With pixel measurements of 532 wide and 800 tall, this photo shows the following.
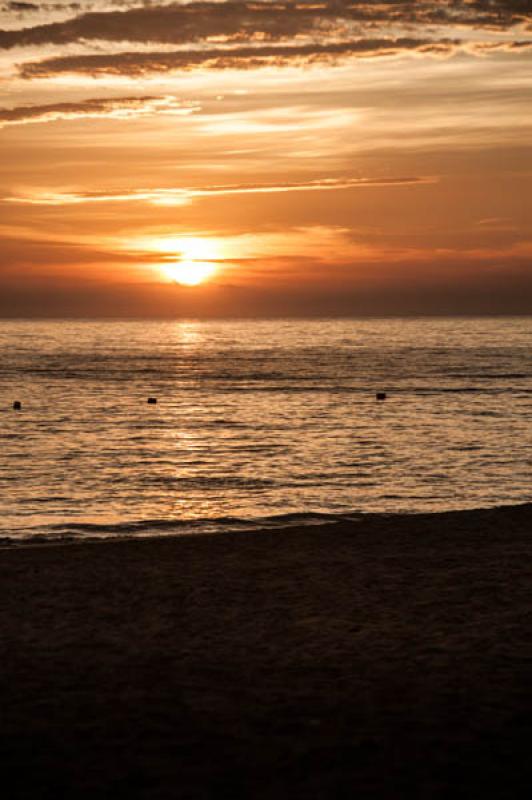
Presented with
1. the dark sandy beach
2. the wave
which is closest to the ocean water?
the wave

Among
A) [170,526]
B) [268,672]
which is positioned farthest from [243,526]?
[268,672]

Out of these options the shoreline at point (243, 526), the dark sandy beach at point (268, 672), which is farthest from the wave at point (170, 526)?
the dark sandy beach at point (268, 672)

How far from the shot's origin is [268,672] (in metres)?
10.2

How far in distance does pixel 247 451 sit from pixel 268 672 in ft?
99.9

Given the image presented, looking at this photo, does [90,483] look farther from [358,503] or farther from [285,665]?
[285,665]

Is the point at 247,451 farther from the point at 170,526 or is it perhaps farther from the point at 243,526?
the point at 243,526

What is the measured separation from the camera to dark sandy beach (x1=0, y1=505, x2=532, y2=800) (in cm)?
758

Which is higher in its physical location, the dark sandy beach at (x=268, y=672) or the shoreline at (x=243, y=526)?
the dark sandy beach at (x=268, y=672)

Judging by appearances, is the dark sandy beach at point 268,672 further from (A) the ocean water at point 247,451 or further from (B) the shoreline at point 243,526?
(A) the ocean water at point 247,451

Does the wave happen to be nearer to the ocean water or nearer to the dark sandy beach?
the ocean water

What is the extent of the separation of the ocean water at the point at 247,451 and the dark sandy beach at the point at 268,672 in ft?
24.4

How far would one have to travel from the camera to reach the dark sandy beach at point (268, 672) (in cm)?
758

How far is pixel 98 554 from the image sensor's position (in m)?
17.0

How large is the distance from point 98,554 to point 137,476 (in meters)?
16.1
